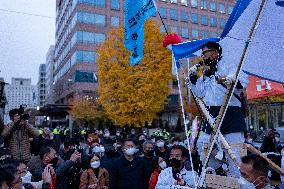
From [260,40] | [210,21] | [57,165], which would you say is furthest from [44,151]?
[210,21]

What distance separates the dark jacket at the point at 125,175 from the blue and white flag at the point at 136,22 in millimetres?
2385

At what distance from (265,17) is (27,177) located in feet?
13.6

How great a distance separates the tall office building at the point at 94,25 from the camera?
191ft

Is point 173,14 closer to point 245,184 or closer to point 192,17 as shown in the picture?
point 192,17

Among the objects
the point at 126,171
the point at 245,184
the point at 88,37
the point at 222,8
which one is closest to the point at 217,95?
the point at 245,184

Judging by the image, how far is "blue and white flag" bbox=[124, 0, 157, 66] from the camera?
600 centimetres

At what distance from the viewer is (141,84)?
32406 millimetres

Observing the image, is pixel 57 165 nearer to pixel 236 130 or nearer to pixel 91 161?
pixel 91 161

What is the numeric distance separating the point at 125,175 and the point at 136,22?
3.22m

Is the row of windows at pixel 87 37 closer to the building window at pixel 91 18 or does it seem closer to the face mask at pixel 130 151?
the building window at pixel 91 18

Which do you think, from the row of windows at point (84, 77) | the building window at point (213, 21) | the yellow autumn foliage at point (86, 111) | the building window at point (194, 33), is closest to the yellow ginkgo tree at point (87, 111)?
the yellow autumn foliage at point (86, 111)

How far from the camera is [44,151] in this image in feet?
21.9

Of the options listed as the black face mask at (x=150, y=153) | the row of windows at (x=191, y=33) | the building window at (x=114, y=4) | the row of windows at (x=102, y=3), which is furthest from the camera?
the row of windows at (x=191, y=33)

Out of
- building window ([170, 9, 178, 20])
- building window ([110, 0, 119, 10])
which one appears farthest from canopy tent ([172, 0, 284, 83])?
building window ([170, 9, 178, 20])
